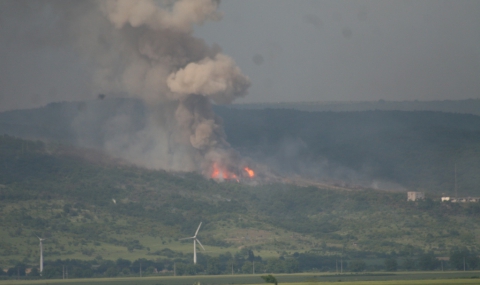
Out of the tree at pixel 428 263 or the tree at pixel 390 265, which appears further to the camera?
the tree at pixel 428 263

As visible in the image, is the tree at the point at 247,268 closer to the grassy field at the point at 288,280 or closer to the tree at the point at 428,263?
the grassy field at the point at 288,280

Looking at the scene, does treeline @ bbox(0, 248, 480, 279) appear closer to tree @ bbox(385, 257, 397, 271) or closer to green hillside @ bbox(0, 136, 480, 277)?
tree @ bbox(385, 257, 397, 271)

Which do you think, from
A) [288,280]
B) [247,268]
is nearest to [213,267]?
[247,268]

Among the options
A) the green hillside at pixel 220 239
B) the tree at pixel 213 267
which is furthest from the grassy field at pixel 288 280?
the green hillside at pixel 220 239

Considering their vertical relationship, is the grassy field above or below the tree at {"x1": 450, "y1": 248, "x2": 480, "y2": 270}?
below

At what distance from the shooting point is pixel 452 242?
17675 cm

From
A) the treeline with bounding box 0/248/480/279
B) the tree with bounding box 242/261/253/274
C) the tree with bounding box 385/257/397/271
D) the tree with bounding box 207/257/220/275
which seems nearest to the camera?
the treeline with bounding box 0/248/480/279

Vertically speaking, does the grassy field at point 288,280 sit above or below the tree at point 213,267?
below

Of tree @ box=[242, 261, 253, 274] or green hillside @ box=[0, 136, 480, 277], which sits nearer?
tree @ box=[242, 261, 253, 274]

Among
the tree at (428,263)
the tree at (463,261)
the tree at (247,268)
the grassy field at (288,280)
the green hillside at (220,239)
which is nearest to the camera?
the grassy field at (288,280)

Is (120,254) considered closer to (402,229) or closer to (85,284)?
(85,284)

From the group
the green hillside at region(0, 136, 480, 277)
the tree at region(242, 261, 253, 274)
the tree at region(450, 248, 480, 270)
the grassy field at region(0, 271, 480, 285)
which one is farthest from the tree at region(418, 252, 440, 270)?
the tree at region(242, 261, 253, 274)

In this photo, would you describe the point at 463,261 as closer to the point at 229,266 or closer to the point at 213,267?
the point at 229,266

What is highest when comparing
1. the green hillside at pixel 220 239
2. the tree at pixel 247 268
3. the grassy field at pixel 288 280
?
the green hillside at pixel 220 239
